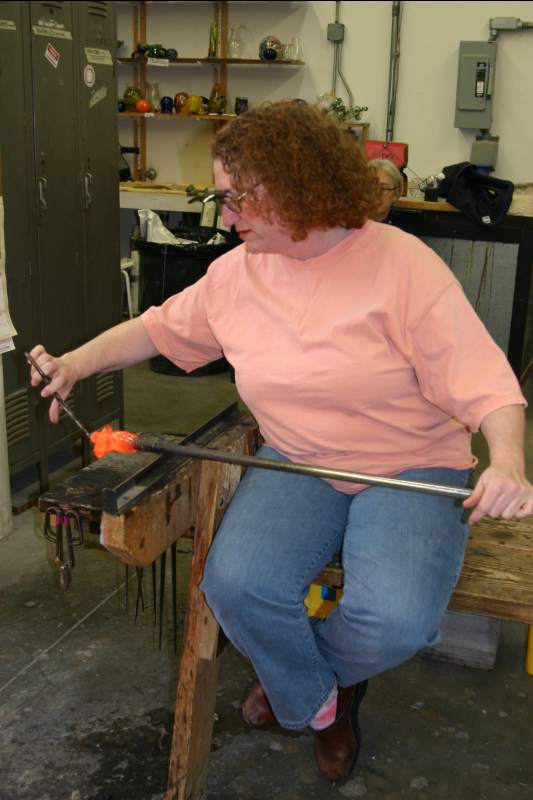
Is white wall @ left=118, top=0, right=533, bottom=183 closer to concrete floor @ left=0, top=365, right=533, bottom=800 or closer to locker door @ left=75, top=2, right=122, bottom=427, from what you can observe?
locker door @ left=75, top=2, right=122, bottom=427

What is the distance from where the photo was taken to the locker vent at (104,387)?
359cm

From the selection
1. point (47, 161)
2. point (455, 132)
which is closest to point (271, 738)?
point (47, 161)

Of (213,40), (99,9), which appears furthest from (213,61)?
(99,9)

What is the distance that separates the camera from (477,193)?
4.45 m

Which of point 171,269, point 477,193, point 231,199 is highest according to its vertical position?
point 231,199

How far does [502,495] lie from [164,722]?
1.03 m

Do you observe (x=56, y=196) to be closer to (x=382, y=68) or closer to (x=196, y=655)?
(x=196, y=655)

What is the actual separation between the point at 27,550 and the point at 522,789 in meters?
1.65

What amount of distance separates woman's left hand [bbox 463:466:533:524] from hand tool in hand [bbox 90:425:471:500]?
4 centimetres

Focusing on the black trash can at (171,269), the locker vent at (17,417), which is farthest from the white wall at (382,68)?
the locker vent at (17,417)

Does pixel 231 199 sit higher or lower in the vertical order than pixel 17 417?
higher

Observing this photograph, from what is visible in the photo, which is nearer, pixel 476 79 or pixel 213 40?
pixel 476 79

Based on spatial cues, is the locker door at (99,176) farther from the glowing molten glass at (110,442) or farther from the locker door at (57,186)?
the glowing molten glass at (110,442)

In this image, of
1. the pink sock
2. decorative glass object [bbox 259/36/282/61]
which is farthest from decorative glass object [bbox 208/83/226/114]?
the pink sock
